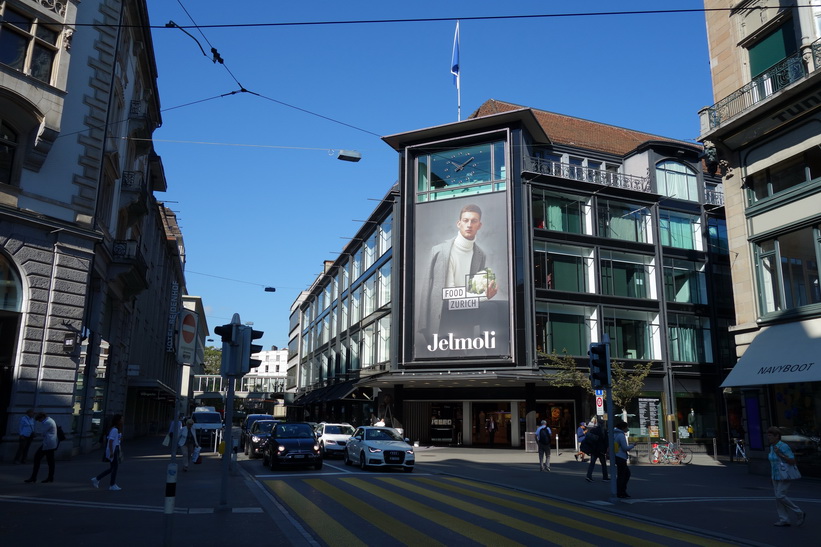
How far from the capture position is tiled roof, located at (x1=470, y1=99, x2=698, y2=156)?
42.4 m

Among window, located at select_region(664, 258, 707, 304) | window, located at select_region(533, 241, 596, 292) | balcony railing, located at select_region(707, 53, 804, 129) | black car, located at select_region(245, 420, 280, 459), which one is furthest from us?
window, located at select_region(664, 258, 707, 304)

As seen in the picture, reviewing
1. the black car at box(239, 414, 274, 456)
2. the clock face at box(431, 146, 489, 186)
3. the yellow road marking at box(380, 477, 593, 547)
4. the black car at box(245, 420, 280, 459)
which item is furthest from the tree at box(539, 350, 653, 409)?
the yellow road marking at box(380, 477, 593, 547)

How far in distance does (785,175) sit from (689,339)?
20059mm

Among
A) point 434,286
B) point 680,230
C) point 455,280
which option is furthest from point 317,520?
point 680,230

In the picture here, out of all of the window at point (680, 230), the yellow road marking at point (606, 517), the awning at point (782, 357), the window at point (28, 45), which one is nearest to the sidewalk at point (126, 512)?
the yellow road marking at point (606, 517)

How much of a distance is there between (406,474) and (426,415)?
64.1 ft

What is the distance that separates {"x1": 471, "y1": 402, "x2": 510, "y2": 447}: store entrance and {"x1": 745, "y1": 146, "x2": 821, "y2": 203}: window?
19.7 meters

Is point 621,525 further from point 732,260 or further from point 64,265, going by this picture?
point 64,265

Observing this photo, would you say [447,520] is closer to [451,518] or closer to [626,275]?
[451,518]

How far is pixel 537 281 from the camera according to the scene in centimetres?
3591

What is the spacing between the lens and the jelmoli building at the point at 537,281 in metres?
35.8

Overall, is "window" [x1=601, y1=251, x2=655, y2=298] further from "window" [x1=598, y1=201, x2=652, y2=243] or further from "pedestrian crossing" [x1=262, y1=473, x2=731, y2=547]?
"pedestrian crossing" [x1=262, y1=473, x2=731, y2=547]

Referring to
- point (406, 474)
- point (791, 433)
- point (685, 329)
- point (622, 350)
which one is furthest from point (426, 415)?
point (791, 433)

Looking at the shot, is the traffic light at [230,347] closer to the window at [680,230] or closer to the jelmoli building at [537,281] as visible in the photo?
the jelmoli building at [537,281]
